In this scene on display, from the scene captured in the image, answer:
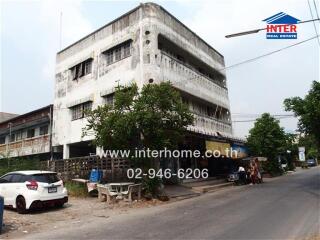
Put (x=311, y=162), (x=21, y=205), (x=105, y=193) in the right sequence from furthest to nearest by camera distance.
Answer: (x=311, y=162) → (x=105, y=193) → (x=21, y=205)

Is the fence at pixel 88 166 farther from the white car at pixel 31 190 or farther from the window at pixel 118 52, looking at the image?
the window at pixel 118 52

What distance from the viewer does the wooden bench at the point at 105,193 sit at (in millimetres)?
16484

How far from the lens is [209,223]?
10.9 meters

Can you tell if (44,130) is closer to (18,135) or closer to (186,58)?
(18,135)

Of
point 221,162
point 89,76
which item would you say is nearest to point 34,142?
point 89,76

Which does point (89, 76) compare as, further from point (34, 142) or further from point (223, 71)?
point (223, 71)

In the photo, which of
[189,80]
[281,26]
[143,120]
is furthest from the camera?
[189,80]

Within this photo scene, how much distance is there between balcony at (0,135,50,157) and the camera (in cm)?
2780

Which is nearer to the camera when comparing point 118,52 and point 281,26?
point 281,26

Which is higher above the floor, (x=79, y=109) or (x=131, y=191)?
(x=79, y=109)

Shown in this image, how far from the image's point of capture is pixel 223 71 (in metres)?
31.8

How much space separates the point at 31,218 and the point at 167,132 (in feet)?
23.2

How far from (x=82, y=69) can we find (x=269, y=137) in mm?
21689

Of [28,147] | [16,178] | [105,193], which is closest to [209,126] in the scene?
[105,193]
